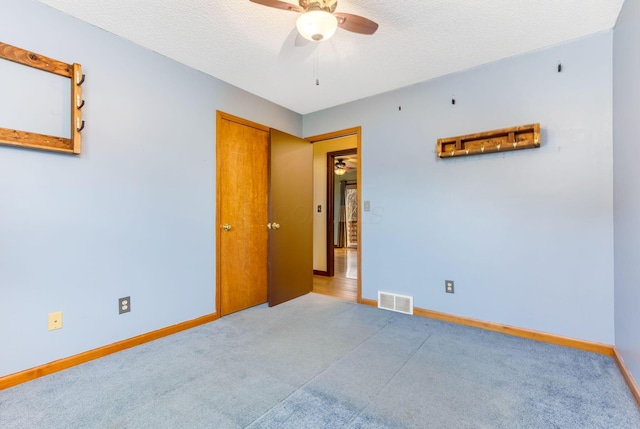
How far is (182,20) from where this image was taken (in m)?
2.05

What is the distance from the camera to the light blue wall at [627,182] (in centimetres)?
167

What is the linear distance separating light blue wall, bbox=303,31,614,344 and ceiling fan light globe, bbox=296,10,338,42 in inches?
67.2

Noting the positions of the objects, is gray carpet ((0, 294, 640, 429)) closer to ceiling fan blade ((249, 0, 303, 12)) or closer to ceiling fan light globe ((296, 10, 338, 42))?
ceiling fan light globe ((296, 10, 338, 42))

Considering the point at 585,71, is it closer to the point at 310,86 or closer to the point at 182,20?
the point at 310,86

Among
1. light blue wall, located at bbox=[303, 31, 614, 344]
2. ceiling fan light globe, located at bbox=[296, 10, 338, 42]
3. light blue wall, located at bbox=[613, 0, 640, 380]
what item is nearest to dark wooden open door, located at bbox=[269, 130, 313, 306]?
light blue wall, located at bbox=[303, 31, 614, 344]

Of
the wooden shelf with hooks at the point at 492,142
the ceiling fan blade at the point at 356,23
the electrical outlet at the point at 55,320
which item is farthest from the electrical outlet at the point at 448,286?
the electrical outlet at the point at 55,320

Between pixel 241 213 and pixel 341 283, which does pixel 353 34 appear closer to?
pixel 241 213

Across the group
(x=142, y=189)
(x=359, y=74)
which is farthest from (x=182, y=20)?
(x=359, y=74)

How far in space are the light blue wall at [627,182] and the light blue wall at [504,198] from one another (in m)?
0.14

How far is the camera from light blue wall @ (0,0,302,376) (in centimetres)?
182

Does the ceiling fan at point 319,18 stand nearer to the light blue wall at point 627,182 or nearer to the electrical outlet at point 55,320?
the light blue wall at point 627,182

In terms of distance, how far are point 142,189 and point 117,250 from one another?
523 millimetres

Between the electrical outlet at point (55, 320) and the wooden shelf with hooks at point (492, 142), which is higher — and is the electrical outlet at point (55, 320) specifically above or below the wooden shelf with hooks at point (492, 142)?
below

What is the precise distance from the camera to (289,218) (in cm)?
362
